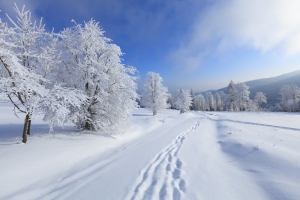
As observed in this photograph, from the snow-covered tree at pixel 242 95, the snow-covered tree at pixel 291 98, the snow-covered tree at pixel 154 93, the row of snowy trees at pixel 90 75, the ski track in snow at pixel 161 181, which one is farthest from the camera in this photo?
the snow-covered tree at pixel 242 95

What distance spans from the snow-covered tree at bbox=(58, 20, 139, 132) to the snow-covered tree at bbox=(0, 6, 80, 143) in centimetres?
139

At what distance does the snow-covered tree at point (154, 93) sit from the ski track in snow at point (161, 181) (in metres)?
26.3

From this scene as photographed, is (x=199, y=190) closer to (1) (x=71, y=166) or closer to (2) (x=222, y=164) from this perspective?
(2) (x=222, y=164)

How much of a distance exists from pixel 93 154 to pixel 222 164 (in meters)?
5.92

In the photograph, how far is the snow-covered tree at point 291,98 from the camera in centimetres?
4266

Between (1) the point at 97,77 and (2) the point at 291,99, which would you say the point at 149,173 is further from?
(2) the point at 291,99

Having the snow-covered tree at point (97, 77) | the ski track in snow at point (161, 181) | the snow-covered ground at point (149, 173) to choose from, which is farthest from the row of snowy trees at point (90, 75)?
the ski track in snow at point (161, 181)

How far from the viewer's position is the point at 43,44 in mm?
7996

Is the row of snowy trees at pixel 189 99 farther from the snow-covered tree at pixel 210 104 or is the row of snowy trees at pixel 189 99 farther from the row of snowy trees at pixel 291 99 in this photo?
the row of snowy trees at pixel 291 99

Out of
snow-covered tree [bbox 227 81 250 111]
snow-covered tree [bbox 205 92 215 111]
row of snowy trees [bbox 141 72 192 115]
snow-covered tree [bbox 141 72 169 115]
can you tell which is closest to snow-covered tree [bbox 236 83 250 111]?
snow-covered tree [bbox 227 81 250 111]

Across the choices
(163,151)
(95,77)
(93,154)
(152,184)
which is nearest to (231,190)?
(152,184)

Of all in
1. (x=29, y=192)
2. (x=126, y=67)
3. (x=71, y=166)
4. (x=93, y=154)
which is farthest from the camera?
(x=126, y=67)

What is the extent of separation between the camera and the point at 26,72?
5.38 meters

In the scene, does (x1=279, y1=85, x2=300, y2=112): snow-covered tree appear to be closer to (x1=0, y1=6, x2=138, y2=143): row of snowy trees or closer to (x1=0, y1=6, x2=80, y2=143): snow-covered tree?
(x1=0, y1=6, x2=138, y2=143): row of snowy trees
